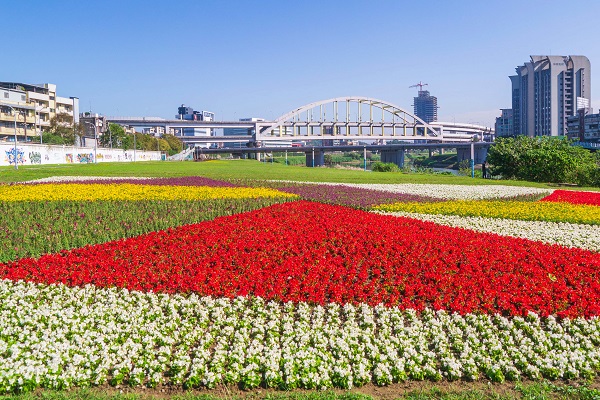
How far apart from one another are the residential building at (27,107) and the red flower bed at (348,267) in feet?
290

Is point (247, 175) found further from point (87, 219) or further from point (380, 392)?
point (380, 392)

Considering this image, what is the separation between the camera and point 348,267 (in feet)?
34.7

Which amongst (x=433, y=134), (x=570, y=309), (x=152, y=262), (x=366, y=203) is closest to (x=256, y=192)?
(x=366, y=203)

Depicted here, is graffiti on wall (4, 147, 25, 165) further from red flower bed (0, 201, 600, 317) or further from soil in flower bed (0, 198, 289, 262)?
red flower bed (0, 201, 600, 317)

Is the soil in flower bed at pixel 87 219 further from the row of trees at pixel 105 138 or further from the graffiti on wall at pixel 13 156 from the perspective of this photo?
the row of trees at pixel 105 138

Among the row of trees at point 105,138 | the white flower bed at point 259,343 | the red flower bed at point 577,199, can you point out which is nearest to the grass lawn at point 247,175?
the red flower bed at point 577,199

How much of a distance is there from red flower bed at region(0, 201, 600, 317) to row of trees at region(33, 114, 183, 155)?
8802 cm

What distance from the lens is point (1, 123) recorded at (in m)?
94.3

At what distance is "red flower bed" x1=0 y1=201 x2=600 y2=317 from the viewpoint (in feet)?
29.1

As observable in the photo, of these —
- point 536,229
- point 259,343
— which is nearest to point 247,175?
point 536,229

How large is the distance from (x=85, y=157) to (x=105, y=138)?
44.7m

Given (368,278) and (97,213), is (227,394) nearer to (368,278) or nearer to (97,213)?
(368,278)

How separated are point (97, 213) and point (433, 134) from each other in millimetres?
189829

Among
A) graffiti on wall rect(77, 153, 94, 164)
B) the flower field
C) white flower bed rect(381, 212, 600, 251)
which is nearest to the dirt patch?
the flower field
